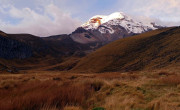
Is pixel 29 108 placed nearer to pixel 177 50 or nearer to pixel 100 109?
pixel 100 109

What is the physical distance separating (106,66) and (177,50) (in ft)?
73.8

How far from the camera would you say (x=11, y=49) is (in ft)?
357

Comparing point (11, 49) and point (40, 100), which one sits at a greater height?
point (11, 49)

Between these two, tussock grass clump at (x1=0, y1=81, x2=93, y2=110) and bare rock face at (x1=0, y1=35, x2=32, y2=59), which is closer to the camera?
tussock grass clump at (x1=0, y1=81, x2=93, y2=110)

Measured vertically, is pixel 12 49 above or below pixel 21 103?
above

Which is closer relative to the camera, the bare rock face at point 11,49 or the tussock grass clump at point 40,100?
the tussock grass clump at point 40,100

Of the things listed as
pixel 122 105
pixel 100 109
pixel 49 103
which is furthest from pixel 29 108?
pixel 122 105

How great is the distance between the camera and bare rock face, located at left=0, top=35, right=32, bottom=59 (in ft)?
327

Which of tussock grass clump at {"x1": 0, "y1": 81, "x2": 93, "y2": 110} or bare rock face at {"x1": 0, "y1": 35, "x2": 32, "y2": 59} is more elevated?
bare rock face at {"x1": 0, "y1": 35, "x2": 32, "y2": 59}

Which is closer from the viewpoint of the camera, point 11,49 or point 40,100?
point 40,100

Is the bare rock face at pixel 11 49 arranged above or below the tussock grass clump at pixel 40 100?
above

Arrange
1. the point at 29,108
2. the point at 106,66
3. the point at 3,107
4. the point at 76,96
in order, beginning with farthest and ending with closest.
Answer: the point at 106,66
the point at 76,96
the point at 29,108
the point at 3,107

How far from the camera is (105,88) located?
714cm

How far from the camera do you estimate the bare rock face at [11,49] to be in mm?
99738
